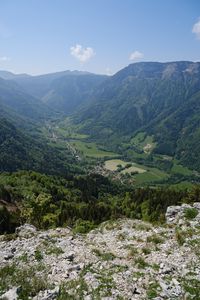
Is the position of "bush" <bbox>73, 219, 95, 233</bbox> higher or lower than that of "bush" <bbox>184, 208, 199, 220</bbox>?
lower

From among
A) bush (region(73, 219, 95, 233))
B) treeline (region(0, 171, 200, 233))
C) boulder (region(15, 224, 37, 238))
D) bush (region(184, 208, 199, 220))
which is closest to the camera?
boulder (region(15, 224, 37, 238))

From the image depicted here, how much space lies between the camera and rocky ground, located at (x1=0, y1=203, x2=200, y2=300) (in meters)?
26.7

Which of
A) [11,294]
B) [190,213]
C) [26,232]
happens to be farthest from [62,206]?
[11,294]

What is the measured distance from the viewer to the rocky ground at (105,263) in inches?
1051

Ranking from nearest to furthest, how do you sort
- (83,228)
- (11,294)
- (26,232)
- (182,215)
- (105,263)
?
(11,294), (105,263), (26,232), (182,215), (83,228)

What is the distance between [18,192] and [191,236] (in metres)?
106

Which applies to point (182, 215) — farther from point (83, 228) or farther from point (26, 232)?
point (26, 232)

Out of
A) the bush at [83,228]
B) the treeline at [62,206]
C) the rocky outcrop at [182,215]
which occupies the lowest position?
the treeline at [62,206]

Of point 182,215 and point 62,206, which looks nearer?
point 182,215

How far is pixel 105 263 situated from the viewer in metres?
32.3

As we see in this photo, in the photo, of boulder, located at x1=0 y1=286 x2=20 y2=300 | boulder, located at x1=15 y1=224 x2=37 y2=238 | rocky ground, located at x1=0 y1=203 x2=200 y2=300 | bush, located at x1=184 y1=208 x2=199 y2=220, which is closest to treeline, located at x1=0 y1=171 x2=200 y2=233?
bush, located at x1=184 y1=208 x2=199 y2=220

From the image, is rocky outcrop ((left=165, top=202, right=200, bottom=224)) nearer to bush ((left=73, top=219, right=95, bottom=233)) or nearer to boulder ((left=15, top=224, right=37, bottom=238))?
bush ((left=73, top=219, right=95, bottom=233))

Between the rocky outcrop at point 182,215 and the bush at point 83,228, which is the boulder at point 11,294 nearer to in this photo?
the bush at point 83,228

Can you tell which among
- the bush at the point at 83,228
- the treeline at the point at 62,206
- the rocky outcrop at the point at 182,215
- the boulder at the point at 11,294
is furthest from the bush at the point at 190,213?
the boulder at the point at 11,294
